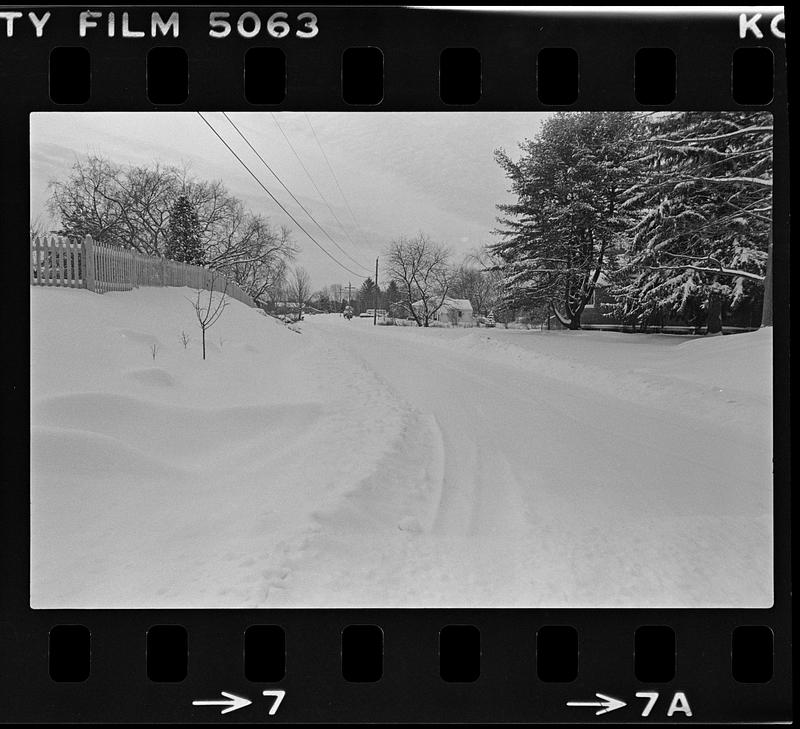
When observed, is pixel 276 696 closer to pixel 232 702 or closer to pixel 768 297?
pixel 232 702

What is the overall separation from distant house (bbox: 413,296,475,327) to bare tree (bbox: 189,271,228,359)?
1.79 metres

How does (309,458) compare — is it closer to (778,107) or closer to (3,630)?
(3,630)

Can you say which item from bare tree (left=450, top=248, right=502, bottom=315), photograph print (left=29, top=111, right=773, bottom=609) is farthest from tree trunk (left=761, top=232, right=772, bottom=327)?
bare tree (left=450, top=248, right=502, bottom=315)

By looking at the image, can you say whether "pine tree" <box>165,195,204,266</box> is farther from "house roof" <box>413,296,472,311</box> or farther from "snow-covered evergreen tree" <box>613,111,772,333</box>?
"snow-covered evergreen tree" <box>613,111,772,333</box>

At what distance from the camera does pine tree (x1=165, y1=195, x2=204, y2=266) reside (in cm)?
314

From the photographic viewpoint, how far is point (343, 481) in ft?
9.71

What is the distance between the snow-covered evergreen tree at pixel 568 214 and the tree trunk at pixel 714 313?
981 mm

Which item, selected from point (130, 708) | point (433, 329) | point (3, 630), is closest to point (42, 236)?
point (3, 630)

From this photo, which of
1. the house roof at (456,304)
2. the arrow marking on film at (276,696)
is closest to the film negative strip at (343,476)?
the arrow marking on film at (276,696)

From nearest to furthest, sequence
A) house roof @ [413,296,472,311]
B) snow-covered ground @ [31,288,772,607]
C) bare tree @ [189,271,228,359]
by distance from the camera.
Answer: snow-covered ground @ [31,288,772,607] < bare tree @ [189,271,228,359] < house roof @ [413,296,472,311]

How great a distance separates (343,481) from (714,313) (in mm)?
3605

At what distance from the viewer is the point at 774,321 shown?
225 cm

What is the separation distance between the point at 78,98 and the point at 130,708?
2.83m

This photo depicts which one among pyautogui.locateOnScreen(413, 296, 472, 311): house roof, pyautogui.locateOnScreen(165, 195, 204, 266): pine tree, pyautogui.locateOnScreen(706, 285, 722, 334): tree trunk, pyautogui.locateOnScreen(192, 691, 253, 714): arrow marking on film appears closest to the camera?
pyautogui.locateOnScreen(192, 691, 253, 714): arrow marking on film
